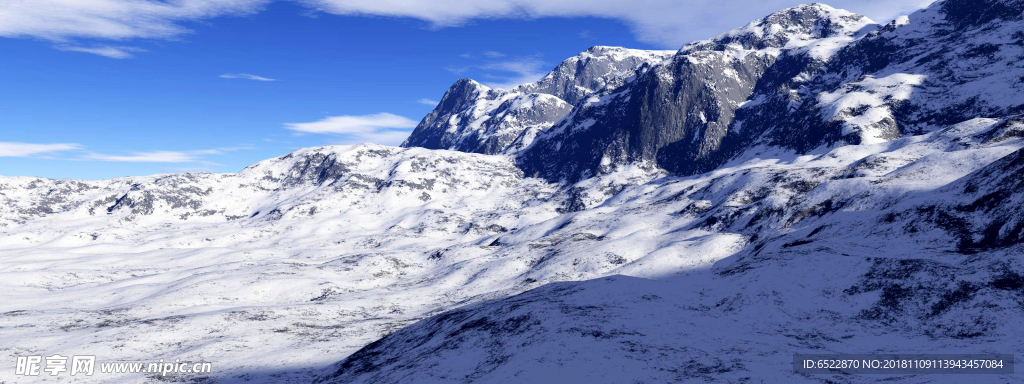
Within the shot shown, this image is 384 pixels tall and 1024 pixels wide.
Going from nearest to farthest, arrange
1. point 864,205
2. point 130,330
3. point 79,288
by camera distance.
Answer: point 130,330 < point 864,205 < point 79,288

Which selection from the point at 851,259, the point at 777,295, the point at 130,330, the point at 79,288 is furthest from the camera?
the point at 79,288

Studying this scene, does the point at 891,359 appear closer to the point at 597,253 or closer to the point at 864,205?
the point at 864,205

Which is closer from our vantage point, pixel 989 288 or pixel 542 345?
pixel 542 345

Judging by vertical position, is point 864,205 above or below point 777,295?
above

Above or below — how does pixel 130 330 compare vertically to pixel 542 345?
below

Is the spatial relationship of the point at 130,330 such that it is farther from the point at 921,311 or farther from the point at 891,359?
the point at 921,311

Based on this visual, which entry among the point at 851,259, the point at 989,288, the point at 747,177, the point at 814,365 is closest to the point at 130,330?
the point at 814,365

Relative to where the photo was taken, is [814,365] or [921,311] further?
[921,311]

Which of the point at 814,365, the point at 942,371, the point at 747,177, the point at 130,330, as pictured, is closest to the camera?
the point at 942,371

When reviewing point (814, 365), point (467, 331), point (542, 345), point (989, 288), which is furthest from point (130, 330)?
point (989, 288)

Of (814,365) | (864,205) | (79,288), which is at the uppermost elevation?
(864,205)
